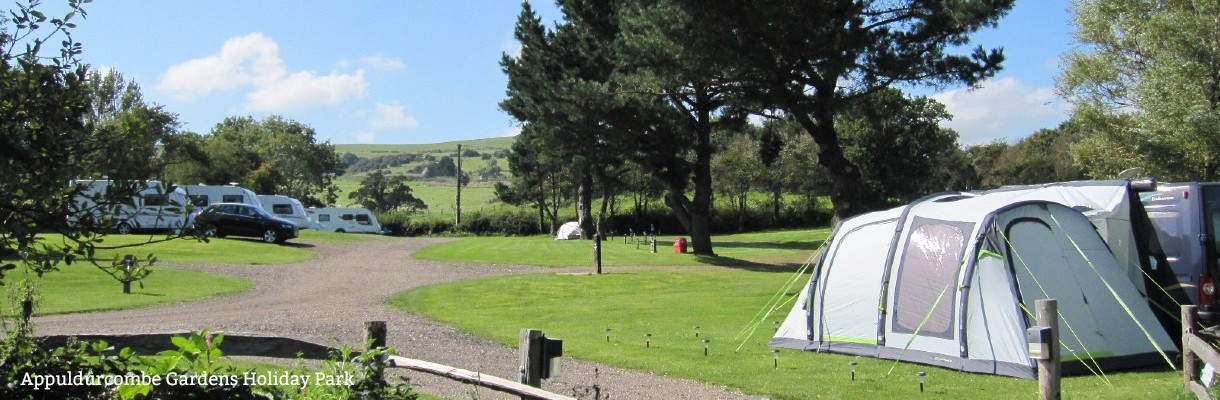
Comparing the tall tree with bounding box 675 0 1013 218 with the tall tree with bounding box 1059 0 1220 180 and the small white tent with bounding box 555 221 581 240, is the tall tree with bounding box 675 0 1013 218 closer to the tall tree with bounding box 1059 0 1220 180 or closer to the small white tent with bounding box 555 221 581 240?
the tall tree with bounding box 1059 0 1220 180

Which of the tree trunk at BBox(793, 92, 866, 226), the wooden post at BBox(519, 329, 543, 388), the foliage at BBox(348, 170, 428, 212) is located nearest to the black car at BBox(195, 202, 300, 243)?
the tree trunk at BBox(793, 92, 866, 226)

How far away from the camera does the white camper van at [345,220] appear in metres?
60.6

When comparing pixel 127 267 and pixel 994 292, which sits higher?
pixel 127 267

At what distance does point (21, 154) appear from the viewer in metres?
5.12

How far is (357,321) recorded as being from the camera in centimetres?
1647

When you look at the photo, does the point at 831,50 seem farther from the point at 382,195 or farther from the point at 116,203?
the point at 382,195

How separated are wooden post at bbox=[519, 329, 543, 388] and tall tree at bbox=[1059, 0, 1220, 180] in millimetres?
25912

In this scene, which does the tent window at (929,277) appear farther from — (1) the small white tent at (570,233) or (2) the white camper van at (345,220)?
(2) the white camper van at (345,220)

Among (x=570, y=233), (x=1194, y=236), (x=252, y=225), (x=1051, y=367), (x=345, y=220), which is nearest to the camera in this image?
(x=1051, y=367)

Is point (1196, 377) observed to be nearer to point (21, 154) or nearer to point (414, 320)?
point (21, 154)

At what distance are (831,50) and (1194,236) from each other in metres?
8.91

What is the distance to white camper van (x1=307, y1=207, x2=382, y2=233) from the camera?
2387 inches

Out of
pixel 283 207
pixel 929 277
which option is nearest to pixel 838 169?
pixel 929 277

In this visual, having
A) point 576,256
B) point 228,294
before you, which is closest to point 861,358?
point 228,294
